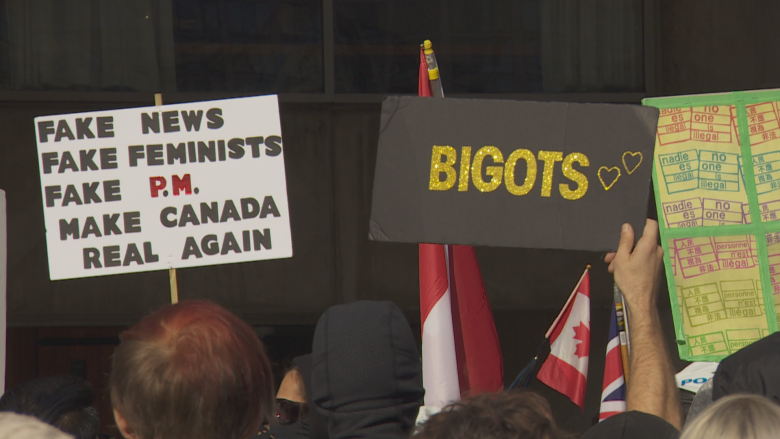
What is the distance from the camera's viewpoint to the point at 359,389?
193 cm

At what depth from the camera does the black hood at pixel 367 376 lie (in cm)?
192

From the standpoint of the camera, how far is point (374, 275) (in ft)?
21.0

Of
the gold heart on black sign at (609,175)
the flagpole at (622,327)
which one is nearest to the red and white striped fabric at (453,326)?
the flagpole at (622,327)

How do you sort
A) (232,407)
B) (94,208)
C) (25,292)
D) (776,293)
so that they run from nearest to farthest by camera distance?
(232,407), (776,293), (94,208), (25,292)

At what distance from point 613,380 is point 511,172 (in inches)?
81.5

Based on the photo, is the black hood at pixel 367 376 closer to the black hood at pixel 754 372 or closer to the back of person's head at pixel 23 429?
the back of person's head at pixel 23 429

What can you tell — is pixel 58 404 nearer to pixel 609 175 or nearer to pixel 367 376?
pixel 367 376

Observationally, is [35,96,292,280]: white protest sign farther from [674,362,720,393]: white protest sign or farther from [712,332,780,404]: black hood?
[712,332,780,404]: black hood

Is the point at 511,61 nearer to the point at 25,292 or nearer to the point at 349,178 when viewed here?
the point at 349,178

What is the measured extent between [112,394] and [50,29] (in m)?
4.99

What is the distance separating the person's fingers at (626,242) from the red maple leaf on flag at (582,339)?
2156 mm

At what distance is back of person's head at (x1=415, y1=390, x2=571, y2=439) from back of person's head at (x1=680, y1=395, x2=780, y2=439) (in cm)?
30

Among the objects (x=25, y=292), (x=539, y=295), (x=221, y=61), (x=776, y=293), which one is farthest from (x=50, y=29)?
(x=776, y=293)

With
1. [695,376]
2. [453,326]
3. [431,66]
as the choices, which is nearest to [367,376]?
[431,66]
